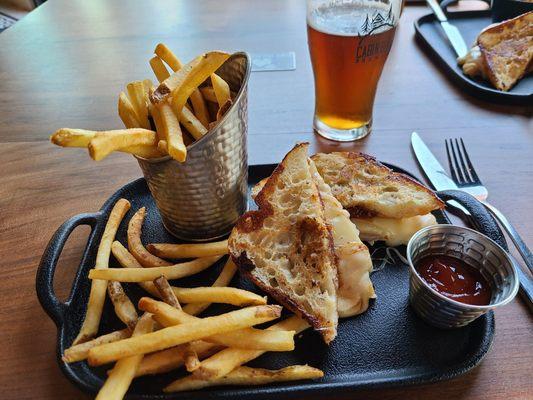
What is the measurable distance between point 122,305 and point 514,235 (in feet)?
3.84

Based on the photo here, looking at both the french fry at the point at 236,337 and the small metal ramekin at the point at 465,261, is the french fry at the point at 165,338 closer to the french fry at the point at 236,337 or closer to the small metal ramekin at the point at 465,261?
the french fry at the point at 236,337

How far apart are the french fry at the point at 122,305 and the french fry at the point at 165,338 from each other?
0.13 meters

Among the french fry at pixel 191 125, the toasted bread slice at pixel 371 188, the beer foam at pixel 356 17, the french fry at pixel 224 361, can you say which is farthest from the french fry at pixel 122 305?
the beer foam at pixel 356 17

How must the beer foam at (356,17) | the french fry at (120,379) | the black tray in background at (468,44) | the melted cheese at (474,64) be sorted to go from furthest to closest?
the melted cheese at (474,64) < the black tray in background at (468,44) < the beer foam at (356,17) < the french fry at (120,379)

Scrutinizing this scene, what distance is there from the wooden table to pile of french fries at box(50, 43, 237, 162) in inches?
20.1

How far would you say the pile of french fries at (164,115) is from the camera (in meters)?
0.94

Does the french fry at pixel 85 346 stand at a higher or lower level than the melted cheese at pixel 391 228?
higher

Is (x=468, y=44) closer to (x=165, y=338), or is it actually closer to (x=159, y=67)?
(x=159, y=67)

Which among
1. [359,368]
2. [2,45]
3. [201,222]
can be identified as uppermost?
[2,45]

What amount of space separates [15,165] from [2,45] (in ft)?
4.83

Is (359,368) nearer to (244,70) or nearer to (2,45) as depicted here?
(244,70)

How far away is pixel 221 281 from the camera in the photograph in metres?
1.15

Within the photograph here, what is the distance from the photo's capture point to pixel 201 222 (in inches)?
52.6

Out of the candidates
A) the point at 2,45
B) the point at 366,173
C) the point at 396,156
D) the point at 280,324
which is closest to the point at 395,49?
the point at 396,156
